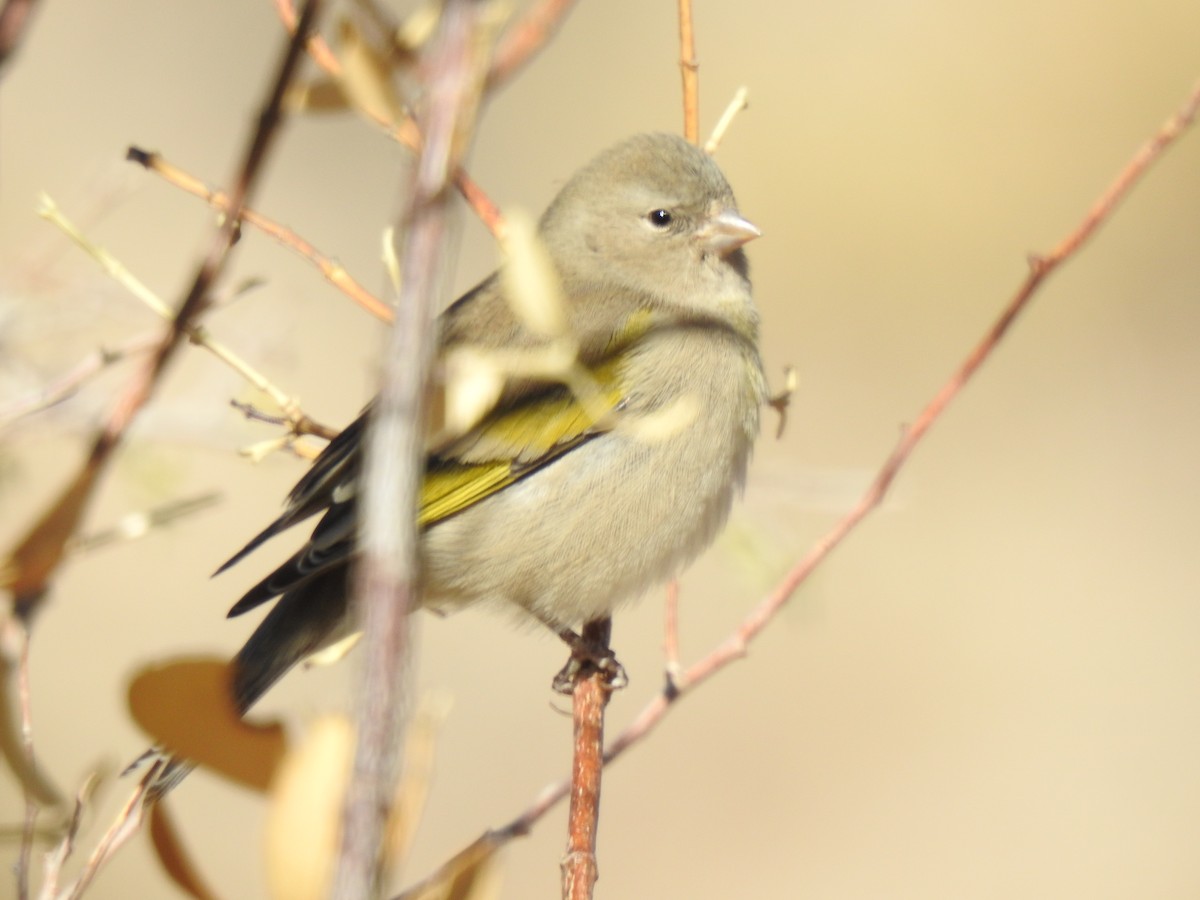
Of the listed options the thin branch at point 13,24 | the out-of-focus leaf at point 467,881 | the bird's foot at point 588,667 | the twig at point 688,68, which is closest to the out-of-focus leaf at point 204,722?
the out-of-focus leaf at point 467,881

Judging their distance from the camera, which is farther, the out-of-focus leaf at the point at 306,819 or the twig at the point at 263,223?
the twig at the point at 263,223

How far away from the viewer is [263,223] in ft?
6.59

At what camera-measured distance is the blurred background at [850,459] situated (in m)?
7.41

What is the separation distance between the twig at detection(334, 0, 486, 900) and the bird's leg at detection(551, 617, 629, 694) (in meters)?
2.50

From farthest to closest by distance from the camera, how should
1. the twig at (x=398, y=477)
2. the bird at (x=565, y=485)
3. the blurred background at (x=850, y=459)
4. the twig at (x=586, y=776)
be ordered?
the blurred background at (x=850, y=459) → the bird at (x=565, y=485) → the twig at (x=586, y=776) → the twig at (x=398, y=477)

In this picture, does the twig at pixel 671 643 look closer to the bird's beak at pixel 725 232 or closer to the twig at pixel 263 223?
the twig at pixel 263 223

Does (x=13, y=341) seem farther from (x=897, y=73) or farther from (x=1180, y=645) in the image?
(x=897, y=73)

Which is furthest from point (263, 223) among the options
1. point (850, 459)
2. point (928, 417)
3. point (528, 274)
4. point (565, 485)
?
point (850, 459)

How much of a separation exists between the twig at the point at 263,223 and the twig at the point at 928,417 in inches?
28.4

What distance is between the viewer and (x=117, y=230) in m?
8.34

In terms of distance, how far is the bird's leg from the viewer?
10.5 feet

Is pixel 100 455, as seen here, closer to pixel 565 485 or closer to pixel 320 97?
pixel 320 97

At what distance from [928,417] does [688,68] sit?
1.11 m

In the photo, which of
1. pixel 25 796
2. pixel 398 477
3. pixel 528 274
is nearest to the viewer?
pixel 398 477
